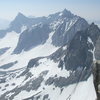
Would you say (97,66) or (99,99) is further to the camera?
(97,66)

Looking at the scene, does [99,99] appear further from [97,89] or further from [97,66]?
[97,66]

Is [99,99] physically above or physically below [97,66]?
A: below

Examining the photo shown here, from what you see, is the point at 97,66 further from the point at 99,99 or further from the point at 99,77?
the point at 99,99

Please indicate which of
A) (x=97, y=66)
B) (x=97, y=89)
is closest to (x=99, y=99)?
(x=97, y=89)

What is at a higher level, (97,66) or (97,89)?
(97,66)

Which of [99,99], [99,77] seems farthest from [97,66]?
[99,99]

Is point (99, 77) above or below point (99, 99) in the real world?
above
